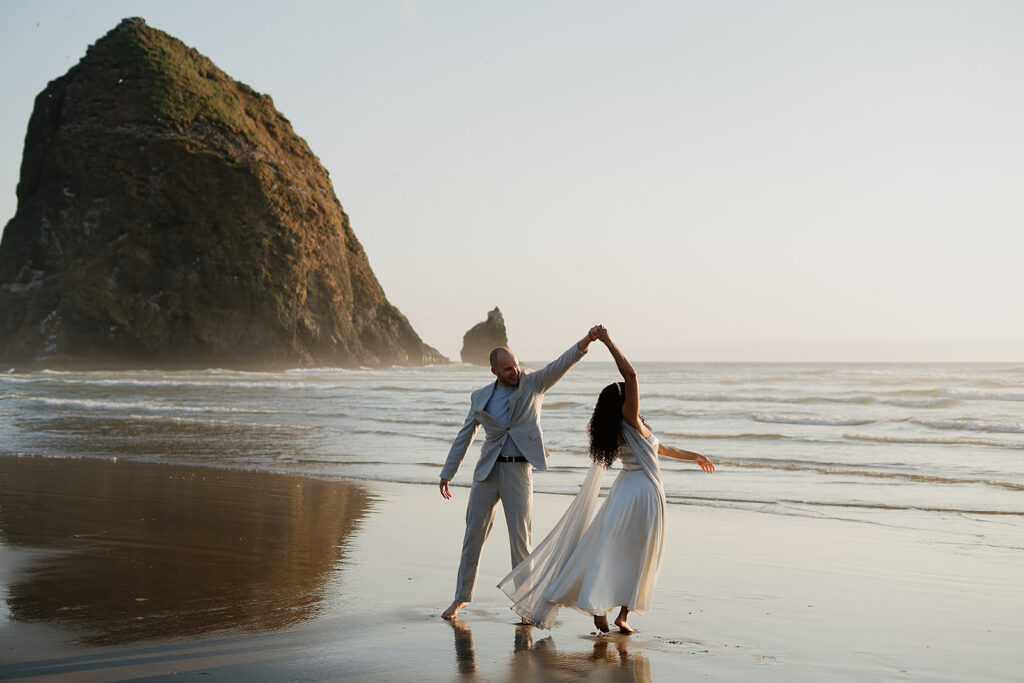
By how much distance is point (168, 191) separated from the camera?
70.3m

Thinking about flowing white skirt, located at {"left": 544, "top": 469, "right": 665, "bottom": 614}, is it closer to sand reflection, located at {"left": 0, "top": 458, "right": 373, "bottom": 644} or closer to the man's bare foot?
the man's bare foot

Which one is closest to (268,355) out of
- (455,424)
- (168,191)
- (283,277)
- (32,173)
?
(283,277)

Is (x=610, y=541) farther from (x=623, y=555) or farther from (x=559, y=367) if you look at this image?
(x=559, y=367)

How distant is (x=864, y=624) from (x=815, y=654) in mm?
813

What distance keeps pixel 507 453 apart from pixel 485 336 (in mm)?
98147

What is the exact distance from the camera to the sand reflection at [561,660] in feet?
14.5

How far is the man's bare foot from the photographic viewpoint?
547 cm

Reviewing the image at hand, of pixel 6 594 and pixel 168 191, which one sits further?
pixel 168 191

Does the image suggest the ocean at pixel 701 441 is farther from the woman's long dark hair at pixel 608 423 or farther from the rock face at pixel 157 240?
the rock face at pixel 157 240

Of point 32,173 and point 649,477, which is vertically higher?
point 32,173

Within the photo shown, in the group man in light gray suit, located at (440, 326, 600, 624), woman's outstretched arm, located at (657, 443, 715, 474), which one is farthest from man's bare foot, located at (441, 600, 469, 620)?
woman's outstretched arm, located at (657, 443, 715, 474)

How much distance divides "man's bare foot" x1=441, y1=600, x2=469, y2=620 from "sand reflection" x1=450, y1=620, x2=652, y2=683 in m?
0.24

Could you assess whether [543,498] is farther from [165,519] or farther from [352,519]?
[165,519]

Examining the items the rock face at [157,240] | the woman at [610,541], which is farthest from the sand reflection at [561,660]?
the rock face at [157,240]
